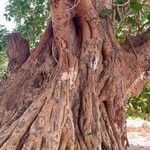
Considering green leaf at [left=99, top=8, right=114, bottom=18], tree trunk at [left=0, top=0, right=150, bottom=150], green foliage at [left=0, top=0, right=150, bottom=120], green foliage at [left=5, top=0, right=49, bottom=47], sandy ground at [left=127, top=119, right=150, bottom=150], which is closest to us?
tree trunk at [left=0, top=0, right=150, bottom=150]

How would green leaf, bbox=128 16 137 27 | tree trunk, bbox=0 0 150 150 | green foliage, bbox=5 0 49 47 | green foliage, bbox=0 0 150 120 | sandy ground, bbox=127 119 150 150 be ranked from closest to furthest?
1. tree trunk, bbox=0 0 150 150
2. green leaf, bbox=128 16 137 27
3. green foliage, bbox=0 0 150 120
4. green foliage, bbox=5 0 49 47
5. sandy ground, bbox=127 119 150 150

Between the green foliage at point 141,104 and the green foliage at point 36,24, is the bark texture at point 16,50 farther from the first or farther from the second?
the green foliage at point 141,104

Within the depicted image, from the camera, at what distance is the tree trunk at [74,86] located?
4195mm

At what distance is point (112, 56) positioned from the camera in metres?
5.23

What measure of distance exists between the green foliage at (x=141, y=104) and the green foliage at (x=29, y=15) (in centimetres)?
215

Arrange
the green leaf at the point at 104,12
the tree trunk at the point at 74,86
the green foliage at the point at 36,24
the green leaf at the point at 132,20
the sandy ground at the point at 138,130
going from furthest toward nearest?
the sandy ground at the point at 138,130 < the green foliage at the point at 36,24 < the green leaf at the point at 132,20 < the green leaf at the point at 104,12 < the tree trunk at the point at 74,86

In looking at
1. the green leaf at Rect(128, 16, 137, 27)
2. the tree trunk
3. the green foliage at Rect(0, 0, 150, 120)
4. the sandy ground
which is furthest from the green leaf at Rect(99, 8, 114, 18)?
the sandy ground

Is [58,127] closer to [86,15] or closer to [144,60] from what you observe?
[86,15]

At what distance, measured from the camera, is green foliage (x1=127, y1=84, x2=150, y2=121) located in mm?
7070

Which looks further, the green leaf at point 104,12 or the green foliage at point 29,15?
the green foliage at point 29,15

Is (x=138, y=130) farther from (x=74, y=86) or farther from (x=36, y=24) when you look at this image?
(x=74, y=86)

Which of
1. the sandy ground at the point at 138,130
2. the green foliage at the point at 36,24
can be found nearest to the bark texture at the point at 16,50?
the green foliage at the point at 36,24

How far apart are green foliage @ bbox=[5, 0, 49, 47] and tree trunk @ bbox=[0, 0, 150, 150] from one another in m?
1.90

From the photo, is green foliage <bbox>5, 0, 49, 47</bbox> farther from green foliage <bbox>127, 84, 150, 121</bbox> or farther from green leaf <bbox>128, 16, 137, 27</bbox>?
green foliage <bbox>127, 84, 150, 121</bbox>
